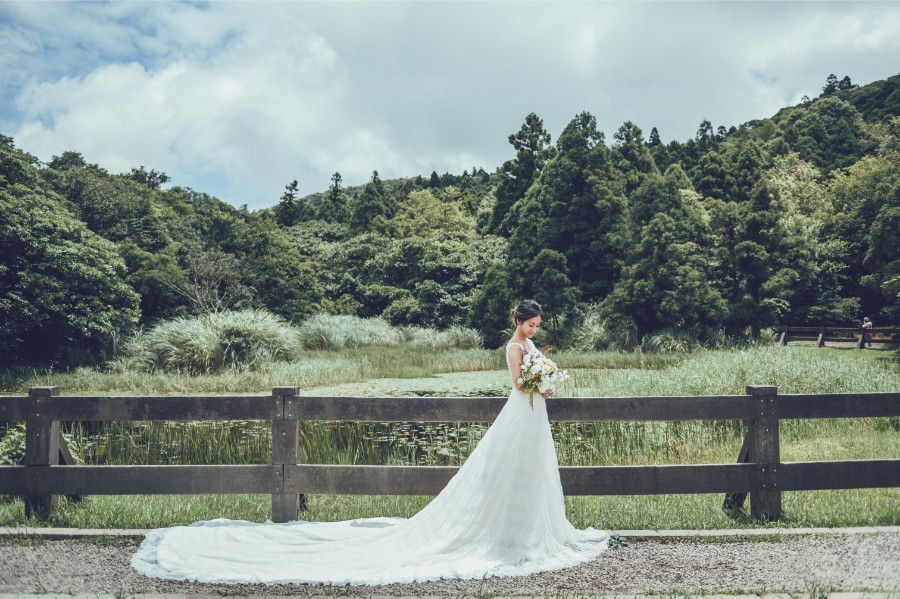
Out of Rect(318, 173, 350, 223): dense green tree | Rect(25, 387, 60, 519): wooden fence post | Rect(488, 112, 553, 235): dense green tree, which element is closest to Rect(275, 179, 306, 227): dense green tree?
Rect(318, 173, 350, 223): dense green tree

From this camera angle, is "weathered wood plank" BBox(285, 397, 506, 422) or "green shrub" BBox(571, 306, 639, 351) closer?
"weathered wood plank" BBox(285, 397, 506, 422)

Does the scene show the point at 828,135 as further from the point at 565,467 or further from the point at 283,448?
the point at 283,448

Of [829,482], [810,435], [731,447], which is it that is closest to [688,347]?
[810,435]

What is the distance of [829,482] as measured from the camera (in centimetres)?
592

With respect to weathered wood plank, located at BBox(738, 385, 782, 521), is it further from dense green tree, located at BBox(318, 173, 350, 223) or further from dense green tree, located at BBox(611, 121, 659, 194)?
dense green tree, located at BBox(318, 173, 350, 223)

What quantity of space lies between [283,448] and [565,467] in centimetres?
236

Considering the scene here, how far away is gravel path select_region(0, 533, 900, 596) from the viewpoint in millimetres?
4508

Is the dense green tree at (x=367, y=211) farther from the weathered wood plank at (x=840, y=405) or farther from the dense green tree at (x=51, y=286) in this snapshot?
the weathered wood plank at (x=840, y=405)

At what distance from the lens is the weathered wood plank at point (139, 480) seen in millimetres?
5949

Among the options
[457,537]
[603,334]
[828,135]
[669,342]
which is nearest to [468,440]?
[457,537]

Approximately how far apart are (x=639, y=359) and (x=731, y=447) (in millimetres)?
13311

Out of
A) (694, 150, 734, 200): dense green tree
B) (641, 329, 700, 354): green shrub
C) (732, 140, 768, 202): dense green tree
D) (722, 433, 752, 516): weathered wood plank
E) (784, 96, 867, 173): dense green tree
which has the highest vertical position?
(784, 96, 867, 173): dense green tree

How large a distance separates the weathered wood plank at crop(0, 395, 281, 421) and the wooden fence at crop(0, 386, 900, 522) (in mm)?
12

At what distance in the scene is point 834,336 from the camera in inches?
1245
